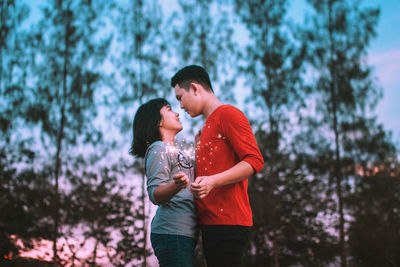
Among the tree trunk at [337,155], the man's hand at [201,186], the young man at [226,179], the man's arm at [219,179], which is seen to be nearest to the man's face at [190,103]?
the young man at [226,179]

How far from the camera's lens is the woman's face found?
2.21m

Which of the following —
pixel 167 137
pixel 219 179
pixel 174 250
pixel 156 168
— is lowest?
pixel 174 250

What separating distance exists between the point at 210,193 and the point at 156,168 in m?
0.33

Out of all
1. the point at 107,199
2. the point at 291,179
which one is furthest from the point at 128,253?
the point at 291,179

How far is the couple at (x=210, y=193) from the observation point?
5.76ft

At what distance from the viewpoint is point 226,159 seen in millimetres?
1877

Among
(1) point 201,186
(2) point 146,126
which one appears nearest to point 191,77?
(2) point 146,126

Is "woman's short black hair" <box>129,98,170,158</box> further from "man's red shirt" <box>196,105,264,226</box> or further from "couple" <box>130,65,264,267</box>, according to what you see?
"man's red shirt" <box>196,105,264,226</box>

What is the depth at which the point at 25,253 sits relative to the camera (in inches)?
340

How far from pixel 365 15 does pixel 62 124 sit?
9.58 meters

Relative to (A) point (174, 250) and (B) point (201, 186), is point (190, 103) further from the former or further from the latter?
(A) point (174, 250)

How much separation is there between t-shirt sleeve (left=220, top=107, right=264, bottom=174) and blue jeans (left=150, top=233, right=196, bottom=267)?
1.80ft

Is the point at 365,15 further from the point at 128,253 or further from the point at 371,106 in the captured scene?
the point at 128,253

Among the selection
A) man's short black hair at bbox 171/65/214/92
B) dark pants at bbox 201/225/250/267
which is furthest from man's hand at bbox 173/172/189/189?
man's short black hair at bbox 171/65/214/92
